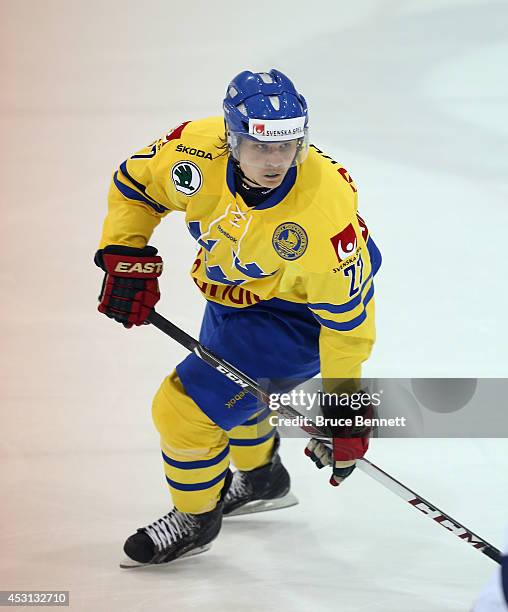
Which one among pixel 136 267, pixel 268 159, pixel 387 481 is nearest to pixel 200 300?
pixel 136 267

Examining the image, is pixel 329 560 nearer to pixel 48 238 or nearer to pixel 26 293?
pixel 26 293

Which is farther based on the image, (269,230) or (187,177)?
(187,177)

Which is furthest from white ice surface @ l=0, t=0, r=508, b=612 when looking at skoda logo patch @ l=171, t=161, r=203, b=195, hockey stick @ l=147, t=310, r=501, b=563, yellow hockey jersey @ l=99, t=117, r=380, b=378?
skoda logo patch @ l=171, t=161, r=203, b=195

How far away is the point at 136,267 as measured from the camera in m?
2.54

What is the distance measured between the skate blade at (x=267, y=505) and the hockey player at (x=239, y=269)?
0.77ft

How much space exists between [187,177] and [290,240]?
320mm

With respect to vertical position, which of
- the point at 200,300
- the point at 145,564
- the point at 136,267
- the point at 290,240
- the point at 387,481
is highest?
the point at 290,240

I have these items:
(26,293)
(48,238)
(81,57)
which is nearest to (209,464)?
(26,293)

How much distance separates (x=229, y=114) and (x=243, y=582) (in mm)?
1213

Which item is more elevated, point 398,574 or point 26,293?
point 26,293

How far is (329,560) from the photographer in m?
2.67

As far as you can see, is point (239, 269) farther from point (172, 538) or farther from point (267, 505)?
point (267, 505)

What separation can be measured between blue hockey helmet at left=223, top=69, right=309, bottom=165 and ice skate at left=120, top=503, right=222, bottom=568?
A: 1.05m

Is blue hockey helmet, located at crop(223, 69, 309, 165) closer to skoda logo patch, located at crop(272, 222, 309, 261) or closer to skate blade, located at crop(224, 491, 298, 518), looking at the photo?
skoda logo patch, located at crop(272, 222, 309, 261)
